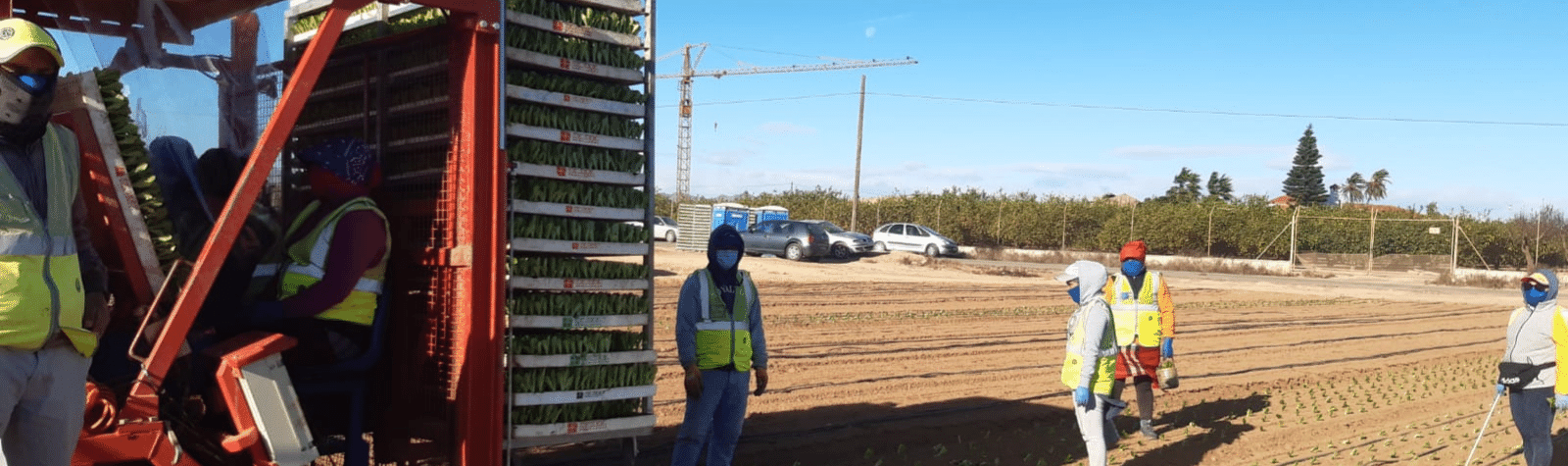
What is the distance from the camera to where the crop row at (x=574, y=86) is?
18.4 ft

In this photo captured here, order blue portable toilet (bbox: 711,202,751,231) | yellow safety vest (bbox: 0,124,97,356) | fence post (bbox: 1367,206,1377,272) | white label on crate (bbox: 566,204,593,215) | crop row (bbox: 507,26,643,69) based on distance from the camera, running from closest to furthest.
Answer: yellow safety vest (bbox: 0,124,97,356) < crop row (bbox: 507,26,643,69) < white label on crate (bbox: 566,204,593,215) < fence post (bbox: 1367,206,1377,272) < blue portable toilet (bbox: 711,202,751,231)

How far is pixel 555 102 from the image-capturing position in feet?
18.7

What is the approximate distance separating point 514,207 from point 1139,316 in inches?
231

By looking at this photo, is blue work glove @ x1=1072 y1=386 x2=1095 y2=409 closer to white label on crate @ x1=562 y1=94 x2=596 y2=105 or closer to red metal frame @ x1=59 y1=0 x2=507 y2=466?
white label on crate @ x1=562 y1=94 x2=596 y2=105

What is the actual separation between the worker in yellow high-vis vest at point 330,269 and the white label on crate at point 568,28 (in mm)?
1172

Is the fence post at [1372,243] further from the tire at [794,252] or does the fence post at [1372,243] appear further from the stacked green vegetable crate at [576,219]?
the stacked green vegetable crate at [576,219]

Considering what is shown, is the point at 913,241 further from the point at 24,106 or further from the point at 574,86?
the point at 24,106

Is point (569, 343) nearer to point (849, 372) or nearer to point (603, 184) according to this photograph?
point (603, 184)

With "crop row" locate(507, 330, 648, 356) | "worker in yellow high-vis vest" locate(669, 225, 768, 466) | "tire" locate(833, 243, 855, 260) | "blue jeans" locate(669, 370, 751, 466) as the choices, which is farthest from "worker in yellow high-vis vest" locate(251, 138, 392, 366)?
"tire" locate(833, 243, 855, 260)

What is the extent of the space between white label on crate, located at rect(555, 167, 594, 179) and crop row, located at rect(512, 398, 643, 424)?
1121 mm

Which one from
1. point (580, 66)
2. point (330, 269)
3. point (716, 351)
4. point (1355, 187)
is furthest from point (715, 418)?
point (1355, 187)

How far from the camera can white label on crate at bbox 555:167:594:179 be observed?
5754mm

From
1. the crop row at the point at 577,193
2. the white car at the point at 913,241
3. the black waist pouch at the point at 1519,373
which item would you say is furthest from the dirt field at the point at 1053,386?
the white car at the point at 913,241

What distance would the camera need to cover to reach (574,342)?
5.97m
